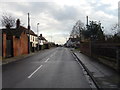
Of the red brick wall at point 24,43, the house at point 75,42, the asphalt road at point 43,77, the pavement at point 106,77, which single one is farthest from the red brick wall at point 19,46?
the house at point 75,42

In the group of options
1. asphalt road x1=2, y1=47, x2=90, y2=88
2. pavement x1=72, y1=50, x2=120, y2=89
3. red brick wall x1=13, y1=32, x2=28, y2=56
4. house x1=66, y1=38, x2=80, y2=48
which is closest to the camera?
pavement x1=72, y1=50, x2=120, y2=89

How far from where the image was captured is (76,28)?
8450 cm

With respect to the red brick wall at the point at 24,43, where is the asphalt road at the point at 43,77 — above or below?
below

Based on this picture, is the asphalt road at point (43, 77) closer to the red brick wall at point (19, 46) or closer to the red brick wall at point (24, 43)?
the red brick wall at point (19, 46)

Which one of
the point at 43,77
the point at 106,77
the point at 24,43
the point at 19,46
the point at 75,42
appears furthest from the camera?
the point at 75,42

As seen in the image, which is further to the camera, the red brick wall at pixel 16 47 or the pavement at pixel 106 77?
the red brick wall at pixel 16 47

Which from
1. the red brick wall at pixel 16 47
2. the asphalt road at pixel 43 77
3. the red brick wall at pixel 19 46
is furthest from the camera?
the red brick wall at pixel 19 46

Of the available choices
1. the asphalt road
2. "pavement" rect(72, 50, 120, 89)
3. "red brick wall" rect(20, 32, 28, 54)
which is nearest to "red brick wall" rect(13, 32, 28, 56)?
"red brick wall" rect(20, 32, 28, 54)

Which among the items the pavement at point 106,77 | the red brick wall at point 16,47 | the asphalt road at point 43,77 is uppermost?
the red brick wall at point 16,47

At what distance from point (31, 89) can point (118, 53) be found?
6411 millimetres

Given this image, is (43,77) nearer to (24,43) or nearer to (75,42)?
(24,43)

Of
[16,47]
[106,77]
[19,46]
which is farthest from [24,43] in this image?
[106,77]

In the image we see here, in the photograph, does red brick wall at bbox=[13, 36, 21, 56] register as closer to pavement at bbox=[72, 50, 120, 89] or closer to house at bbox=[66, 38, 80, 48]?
pavement at bbox=[72, 50, 120, 89]

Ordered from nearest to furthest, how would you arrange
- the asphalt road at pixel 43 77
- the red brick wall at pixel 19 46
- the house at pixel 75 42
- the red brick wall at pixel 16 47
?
1. the asphalt road at pixel 43 77
2. the red brick wall at pixel 16 47
3. the red brick wall at pixel 19 46
4. the house at pixel 75 42
